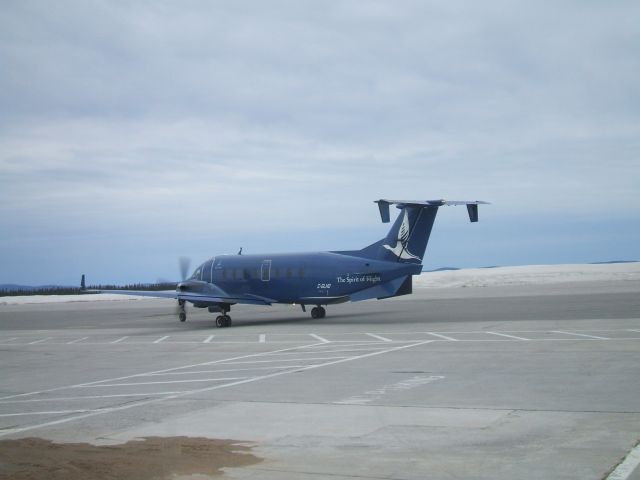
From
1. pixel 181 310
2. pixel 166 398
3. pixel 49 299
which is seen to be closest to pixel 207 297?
pixel 181 310

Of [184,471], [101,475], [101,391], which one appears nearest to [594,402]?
[184,471]

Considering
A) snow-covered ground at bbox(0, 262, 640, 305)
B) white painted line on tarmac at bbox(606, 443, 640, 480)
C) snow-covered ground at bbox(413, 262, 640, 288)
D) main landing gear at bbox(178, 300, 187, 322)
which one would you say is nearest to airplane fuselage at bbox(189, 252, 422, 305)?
main landing gear at bbox(178, 300, 187, 322)

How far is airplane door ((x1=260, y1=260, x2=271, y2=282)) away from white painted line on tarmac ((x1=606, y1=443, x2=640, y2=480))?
2878 centimetres

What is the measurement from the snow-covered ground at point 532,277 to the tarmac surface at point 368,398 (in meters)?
51.5

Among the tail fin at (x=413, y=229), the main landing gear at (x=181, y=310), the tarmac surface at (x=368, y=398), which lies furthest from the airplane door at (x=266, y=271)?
the tarmac surface at (x=368, y=398)

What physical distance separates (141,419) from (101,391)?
3797 mm

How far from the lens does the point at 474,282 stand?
3100 inches

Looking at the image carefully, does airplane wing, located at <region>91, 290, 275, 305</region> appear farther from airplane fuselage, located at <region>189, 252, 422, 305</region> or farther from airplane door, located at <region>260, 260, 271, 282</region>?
airplane door, located at <region>260, 260, 271, 282</region>

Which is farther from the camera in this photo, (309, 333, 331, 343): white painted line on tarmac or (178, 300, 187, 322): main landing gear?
(178, 300, 187, 322): main landing gear

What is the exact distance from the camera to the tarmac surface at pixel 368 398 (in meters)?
8.74

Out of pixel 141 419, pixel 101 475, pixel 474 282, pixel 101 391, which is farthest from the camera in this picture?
pixel 474 282

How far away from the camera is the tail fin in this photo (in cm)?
3222

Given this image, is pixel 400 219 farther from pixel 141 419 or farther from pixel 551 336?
pixel 141 419

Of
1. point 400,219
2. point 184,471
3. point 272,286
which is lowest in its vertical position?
point 184,471
